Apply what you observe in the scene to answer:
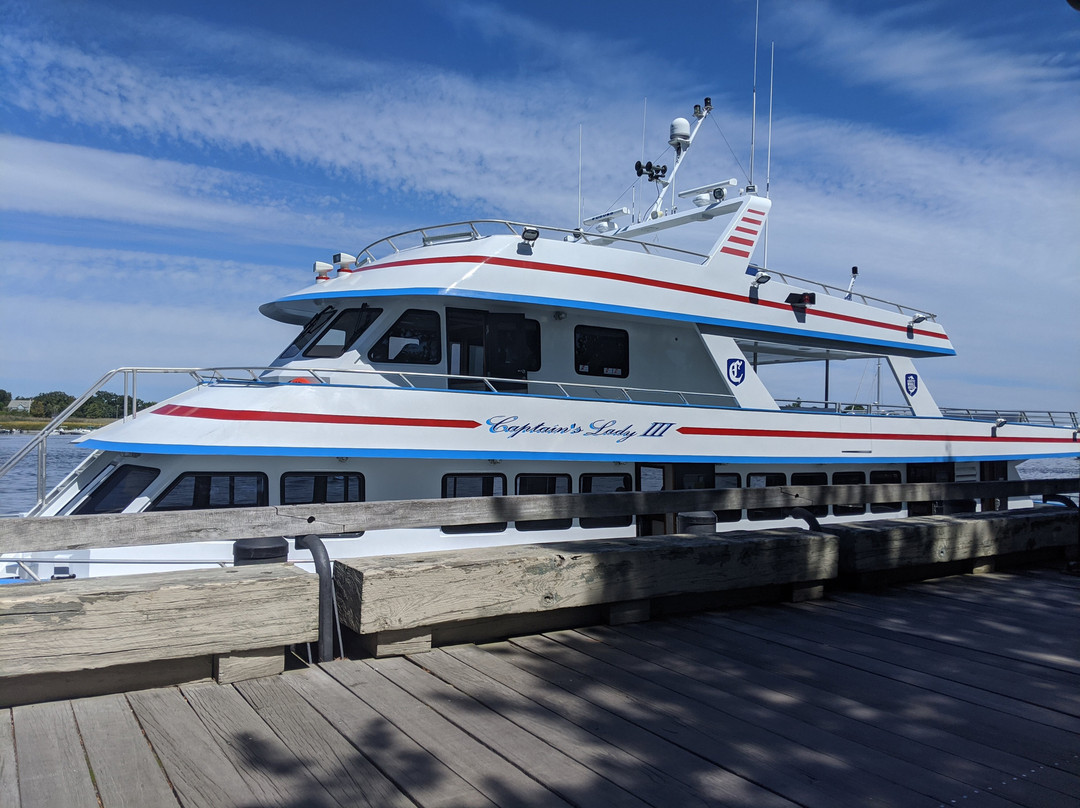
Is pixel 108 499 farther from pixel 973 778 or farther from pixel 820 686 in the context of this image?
pixel 973 778

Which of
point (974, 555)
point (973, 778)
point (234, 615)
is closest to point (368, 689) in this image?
point (234, 615)

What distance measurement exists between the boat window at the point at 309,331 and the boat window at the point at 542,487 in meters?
3.32

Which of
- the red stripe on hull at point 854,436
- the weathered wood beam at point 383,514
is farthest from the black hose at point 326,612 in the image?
the red stripe on hull at point 854,436

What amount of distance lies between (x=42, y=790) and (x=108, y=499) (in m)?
6.20

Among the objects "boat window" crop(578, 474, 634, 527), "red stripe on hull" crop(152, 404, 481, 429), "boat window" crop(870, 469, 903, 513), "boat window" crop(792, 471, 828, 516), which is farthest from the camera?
"boat window" crop(870, 469, 903, 513)

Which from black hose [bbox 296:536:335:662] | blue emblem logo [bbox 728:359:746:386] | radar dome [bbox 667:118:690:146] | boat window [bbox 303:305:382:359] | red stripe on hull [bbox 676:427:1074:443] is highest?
radar dome [bbox 667:118:690:146]

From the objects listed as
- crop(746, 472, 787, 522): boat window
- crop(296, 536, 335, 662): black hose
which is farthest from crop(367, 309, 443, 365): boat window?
crop(296, 536, 335, 662): black hose

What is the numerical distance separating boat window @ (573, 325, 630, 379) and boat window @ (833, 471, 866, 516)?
12.9 feet

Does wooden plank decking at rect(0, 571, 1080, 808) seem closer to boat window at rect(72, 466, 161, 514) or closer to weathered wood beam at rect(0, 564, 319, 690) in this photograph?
weathered wood beam at rect(0, 564, 319, 690)

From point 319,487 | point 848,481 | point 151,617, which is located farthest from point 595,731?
point 848,481

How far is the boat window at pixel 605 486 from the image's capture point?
32.7ft

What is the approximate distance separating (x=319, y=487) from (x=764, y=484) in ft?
21.0

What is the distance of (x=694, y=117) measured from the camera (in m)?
14.7

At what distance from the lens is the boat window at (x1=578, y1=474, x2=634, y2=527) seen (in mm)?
9953
